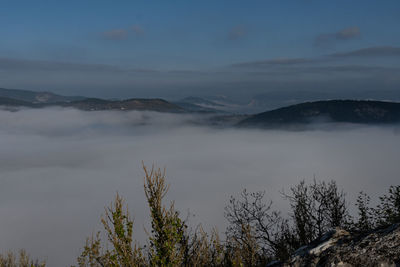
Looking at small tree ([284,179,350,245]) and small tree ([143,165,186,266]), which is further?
small tree ([284,179,350,245])

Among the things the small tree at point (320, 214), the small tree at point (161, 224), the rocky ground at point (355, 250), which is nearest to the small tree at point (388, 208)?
the small tree at point (320, 214)

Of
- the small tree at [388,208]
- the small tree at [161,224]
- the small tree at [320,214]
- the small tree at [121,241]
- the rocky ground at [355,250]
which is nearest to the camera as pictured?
the rocky ground at [355,250]

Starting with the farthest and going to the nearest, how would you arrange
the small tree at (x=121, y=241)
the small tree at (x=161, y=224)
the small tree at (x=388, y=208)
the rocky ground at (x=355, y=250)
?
the small tree at (x=388, y=208) < the small tree at (x=161, y=224) < the small tree at (x=121, y=241) < the rocky ground at (x=355, y=250)

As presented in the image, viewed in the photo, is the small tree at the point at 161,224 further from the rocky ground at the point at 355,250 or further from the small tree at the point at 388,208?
the small tree at the point at 388,208

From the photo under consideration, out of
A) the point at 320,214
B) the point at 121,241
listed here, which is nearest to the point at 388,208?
the point at 320,214

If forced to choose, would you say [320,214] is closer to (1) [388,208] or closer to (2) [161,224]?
(1) [388,208]

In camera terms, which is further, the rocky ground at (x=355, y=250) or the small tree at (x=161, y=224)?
the small tree at (x=161, y=224)

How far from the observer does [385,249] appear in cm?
540

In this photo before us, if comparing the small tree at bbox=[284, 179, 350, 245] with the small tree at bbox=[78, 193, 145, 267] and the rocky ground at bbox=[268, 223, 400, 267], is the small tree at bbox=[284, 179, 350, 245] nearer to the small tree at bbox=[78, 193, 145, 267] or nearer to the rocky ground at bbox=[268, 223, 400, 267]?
the small tree at bbox=[78, 193, 145, 267]

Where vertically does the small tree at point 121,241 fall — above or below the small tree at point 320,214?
above

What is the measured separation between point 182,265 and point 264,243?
97.4 ft

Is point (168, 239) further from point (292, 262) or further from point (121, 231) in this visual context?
point (292, 262)

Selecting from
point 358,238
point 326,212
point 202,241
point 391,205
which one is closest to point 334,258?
point 358,238

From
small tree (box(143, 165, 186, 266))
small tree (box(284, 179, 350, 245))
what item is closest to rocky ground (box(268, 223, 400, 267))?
small tree (box(143, 165, 186, 266))
